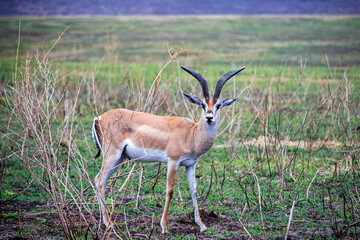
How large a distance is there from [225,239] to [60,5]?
264 feet

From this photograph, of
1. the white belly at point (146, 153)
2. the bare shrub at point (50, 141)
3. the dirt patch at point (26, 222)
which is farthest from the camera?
the white belly at point (146, 153)

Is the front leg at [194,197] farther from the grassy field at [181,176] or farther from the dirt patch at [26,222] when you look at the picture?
the dirt patch at [26,222]

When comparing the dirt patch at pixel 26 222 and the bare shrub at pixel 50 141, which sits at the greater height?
the bare shrub at pixel 50 141

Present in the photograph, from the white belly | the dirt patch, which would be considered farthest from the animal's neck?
the dirt patch

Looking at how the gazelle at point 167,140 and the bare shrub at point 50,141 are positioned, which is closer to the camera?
the bare shrub at point 50,141

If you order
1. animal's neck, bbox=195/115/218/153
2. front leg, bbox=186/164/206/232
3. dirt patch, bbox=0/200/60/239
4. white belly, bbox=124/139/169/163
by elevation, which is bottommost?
dirt patch, bbox=0/200/60/239

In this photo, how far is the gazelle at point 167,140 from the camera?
5754mm

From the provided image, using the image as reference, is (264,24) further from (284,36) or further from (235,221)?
(235,221)

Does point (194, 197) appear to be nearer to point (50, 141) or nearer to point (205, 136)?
point (205, 136)

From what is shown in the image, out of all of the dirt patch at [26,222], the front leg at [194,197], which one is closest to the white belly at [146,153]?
the front leg at [194,197]

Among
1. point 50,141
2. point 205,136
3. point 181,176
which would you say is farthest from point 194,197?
point 181,176

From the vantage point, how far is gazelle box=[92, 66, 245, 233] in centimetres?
575

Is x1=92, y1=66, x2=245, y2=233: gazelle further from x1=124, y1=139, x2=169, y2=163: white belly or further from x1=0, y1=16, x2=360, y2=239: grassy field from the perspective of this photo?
x1=0, y1=16, x2=360, y2=239: grassy field

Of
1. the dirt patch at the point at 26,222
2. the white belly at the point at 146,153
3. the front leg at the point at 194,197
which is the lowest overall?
the dirt patch at the point at 26,222
